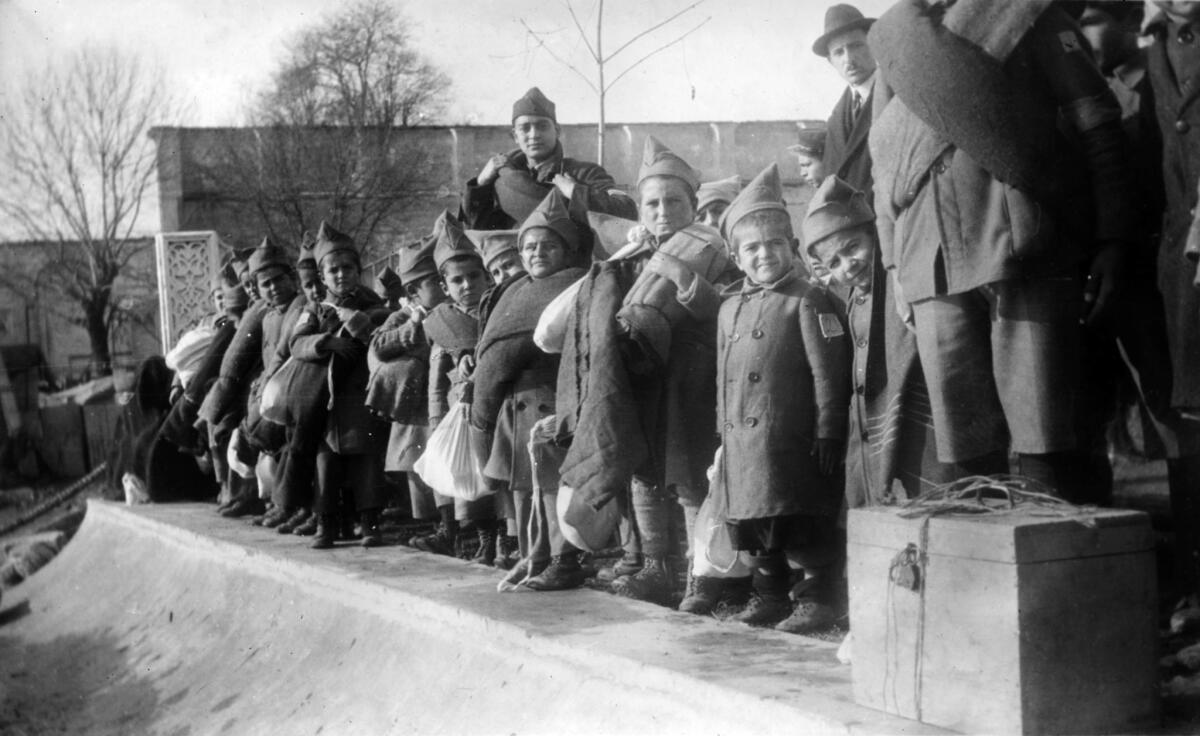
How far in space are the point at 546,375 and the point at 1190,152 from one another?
11.1 feet

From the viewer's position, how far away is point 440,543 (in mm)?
7605

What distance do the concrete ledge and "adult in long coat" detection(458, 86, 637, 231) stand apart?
1.96m

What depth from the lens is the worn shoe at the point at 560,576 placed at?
225 inches

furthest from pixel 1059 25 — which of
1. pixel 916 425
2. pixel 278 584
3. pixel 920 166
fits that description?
pixel 278 584

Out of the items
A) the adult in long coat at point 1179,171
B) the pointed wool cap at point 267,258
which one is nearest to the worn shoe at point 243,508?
the pointed wool cap at point 267,258

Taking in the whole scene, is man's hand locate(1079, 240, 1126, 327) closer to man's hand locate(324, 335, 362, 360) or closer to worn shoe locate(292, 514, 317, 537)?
man's hand locate(324, 335, 362, 360)

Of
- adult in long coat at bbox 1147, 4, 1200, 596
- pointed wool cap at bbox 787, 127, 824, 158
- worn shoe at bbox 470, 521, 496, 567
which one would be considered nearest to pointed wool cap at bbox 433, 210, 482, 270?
worn shoe at bbox 470, 521, 496, 567

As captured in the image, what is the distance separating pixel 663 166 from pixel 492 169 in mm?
2112

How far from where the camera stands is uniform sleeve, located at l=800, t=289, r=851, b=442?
14.7ft

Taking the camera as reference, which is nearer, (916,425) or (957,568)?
(957,568)

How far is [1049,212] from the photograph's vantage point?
11.1ft

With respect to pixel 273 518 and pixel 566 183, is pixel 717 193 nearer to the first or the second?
pixel 566 183

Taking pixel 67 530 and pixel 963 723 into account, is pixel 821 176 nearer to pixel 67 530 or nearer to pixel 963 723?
pixel 963 723

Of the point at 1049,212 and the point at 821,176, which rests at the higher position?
the point at 821,176
